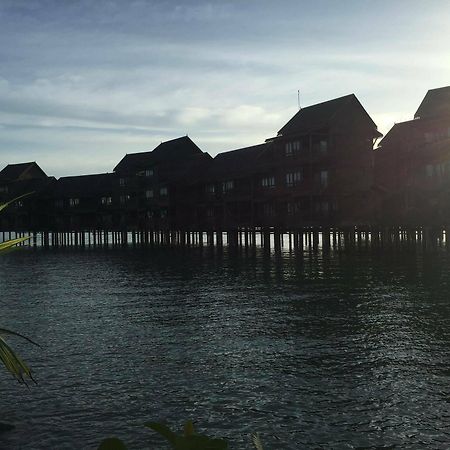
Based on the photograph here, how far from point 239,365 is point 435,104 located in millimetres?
44607

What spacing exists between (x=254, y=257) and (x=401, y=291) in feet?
79.5

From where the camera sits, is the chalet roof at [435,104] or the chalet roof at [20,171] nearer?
the chalet roof at [435,104]

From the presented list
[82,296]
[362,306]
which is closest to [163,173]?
[82,296]

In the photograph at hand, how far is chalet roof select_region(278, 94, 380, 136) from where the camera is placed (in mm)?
50125

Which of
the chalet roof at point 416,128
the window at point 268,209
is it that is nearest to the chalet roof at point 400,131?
the chalet roof at point 416,128

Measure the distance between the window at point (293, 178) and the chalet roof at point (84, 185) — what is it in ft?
121

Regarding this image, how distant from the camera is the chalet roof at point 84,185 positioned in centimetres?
8481

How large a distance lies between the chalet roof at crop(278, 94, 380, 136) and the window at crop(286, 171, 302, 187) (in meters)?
3.93

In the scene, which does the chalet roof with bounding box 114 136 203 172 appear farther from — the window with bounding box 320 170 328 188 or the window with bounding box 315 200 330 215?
the window with bounding box 320 170 328 188

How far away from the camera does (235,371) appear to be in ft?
42.2

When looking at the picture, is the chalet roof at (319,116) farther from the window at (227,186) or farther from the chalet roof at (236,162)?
the window at (227,186)

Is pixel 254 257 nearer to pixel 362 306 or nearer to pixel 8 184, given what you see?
pixel 362 306

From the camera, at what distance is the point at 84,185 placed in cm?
8756

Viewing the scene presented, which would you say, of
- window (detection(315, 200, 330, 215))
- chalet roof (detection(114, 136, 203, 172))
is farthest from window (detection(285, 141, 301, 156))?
chalet roof (detection(114, 136, 203, 172))
